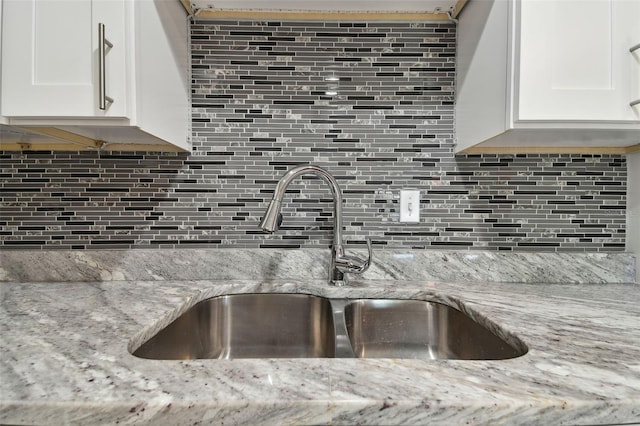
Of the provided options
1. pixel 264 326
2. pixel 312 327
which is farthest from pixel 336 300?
pixel 264 326

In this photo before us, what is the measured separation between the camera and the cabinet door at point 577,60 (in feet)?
2.51

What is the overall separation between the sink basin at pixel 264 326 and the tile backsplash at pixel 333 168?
0.65 ft

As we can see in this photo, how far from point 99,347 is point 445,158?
1066 millimetres

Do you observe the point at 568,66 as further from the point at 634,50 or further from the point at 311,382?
the point at 311,382

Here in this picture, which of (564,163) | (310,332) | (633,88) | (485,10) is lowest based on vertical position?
(310,332)

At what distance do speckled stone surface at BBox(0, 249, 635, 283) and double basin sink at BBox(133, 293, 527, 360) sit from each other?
0.37 ft

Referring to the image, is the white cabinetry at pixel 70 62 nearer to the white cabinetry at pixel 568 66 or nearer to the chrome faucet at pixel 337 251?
the chrome faucet at pixel 337 251

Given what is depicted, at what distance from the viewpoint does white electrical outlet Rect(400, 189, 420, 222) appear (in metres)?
1.12

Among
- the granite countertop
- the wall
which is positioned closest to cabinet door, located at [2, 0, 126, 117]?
the granite countertop

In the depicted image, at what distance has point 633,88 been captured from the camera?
0.79m

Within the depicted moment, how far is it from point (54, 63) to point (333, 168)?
768mm

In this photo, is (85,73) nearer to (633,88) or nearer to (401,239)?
(401,239)

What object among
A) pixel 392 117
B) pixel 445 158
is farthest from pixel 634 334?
pixel 392 117

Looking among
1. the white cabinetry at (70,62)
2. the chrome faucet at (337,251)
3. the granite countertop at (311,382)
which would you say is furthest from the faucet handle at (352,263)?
the white cabinetry at (70,62)
